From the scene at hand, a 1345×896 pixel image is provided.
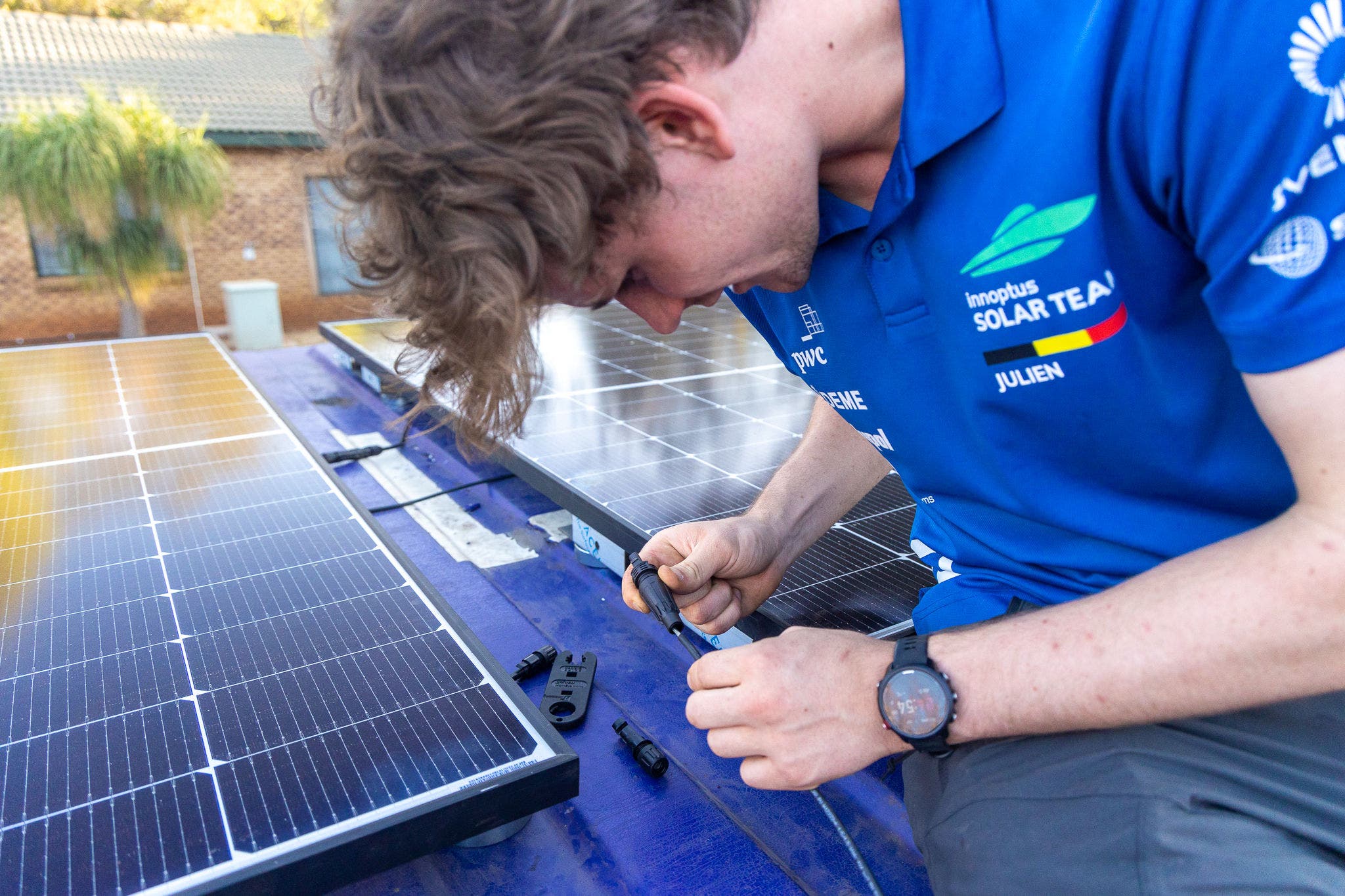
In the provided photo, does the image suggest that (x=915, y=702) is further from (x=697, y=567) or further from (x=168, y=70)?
(x=168, y=70)

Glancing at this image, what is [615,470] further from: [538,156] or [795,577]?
[538,156]

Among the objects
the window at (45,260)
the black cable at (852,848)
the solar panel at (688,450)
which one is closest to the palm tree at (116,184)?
the window at (45,260)

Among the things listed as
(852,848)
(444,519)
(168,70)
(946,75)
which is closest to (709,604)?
(852,848)

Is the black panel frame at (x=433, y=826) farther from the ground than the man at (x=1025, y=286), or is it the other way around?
the man at (x=1025, y=286)

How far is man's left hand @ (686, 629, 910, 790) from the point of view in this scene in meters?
1.26

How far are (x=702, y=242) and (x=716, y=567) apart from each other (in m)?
0.78

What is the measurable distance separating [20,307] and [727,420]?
13.5 meters

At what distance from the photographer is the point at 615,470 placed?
9.90 feet

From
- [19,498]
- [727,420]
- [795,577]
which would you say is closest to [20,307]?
[19,498]

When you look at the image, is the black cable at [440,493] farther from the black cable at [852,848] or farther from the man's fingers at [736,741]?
the man's fingers at [736,741]

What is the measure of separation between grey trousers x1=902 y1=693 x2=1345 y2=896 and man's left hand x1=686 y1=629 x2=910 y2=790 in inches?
6.9

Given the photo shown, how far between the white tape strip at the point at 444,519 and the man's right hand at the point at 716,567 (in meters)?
1.22

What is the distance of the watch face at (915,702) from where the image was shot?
3.92 feet

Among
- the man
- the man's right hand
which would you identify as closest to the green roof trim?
the man's right hand
